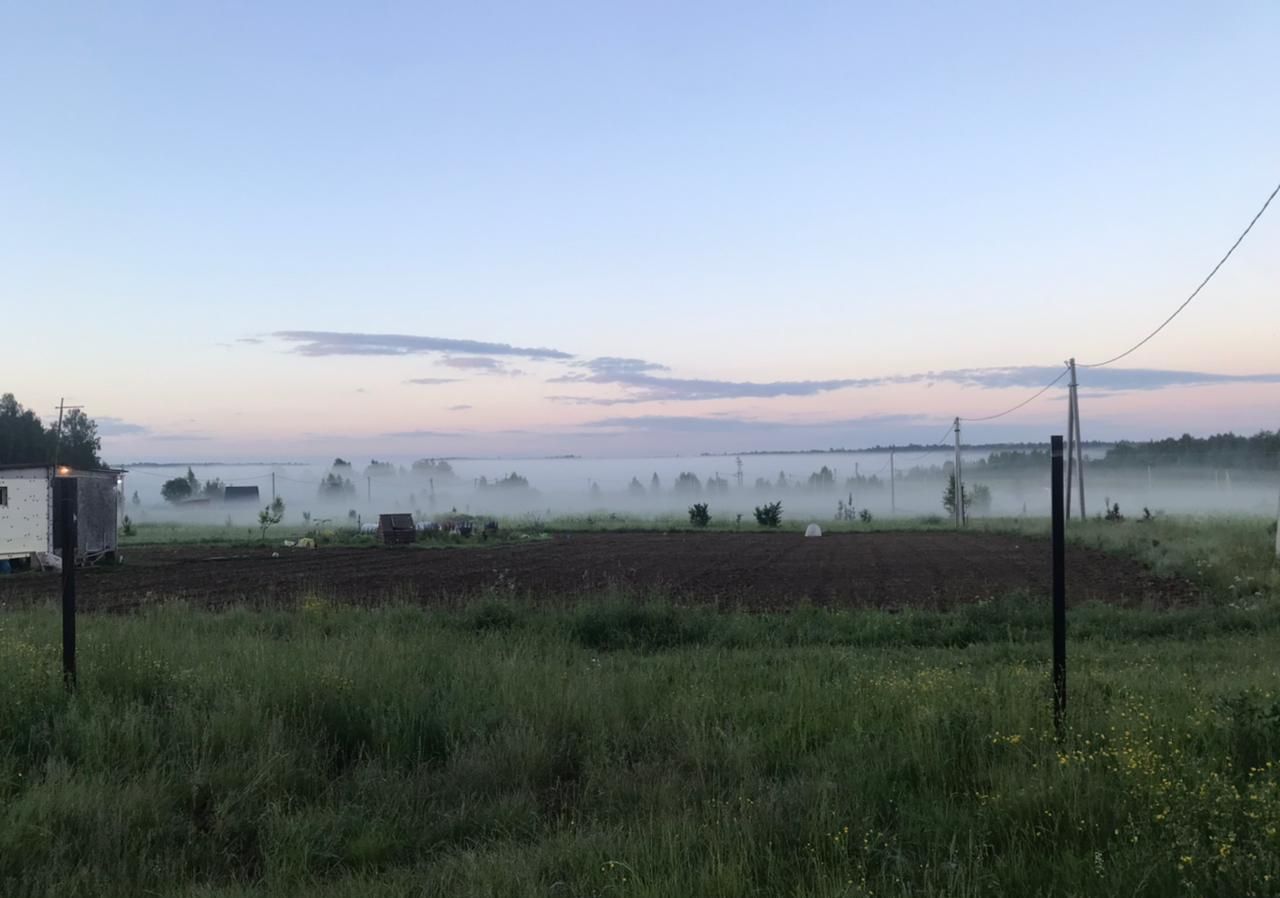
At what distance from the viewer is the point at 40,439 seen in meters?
85.8

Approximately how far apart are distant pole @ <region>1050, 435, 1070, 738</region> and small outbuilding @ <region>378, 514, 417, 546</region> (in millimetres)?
37780

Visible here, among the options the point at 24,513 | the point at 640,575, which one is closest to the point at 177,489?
the point at 24,513

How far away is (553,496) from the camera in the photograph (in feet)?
308

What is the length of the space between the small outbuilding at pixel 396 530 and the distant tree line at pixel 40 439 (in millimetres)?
53316

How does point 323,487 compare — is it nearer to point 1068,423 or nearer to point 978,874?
point 1068,423

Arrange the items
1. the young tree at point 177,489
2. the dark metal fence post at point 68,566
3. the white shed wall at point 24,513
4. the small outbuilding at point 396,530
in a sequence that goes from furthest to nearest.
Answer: the young tree at point 177,489, the small outbuilding at point 396,530, the white shed wall at point 24,513, the dark metal fence post at point 68,566

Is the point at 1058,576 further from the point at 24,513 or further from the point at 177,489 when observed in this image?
the point at 177,489

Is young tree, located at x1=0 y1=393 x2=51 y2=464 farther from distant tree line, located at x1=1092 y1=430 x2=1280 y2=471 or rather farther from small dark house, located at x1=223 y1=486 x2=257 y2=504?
distant tree line, located at x1=1092 y1=430 x2=1280 y2=471

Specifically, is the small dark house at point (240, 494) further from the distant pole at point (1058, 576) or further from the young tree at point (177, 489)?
the distant pole at point (1058, 576)

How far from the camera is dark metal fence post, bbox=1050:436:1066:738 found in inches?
193

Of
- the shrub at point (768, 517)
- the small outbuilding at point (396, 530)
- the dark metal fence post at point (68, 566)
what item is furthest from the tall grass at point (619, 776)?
the shrub at point (768, 517)

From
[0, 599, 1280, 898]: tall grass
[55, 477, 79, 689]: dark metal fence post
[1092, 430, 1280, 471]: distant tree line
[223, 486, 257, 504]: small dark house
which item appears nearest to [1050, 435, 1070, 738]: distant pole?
[0, 599, 1280, 898]: tall grass

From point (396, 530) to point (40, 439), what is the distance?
6739 centimetres

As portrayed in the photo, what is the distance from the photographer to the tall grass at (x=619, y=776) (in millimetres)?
3525
